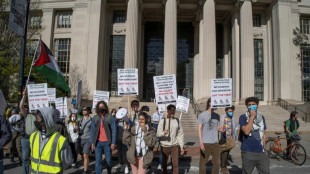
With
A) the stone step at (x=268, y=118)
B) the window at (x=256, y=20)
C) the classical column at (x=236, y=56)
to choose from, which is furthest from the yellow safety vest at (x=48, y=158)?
the window at (x=256, y=20)

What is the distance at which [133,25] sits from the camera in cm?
2405

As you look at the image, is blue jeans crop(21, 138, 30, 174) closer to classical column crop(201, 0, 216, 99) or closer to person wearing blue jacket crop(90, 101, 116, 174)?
person wearing blue jacket crop(90, 101, 116, 174)

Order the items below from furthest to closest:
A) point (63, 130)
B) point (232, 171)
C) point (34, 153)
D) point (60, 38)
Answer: point (60, 38)
point (232, 171)
point (63, 130)
point (34, 153)

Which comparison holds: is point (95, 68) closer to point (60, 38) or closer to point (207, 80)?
point (60, 38)

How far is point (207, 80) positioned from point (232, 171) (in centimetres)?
1713

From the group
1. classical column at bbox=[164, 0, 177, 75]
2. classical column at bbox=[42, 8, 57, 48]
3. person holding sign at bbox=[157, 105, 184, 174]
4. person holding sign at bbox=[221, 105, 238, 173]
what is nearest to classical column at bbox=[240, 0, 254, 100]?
classical column at bbox=[164, 0, 177, 75]

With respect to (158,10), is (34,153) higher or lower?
lower

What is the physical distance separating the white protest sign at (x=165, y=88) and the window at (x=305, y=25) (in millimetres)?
28168

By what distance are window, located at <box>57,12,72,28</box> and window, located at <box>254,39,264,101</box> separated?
24.0 meters

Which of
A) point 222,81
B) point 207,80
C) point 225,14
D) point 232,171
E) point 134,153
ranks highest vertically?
point 225,14

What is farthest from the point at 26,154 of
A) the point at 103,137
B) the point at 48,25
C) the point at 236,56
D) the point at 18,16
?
the point at 48,25

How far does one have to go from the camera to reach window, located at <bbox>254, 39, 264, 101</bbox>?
27641 millimetres

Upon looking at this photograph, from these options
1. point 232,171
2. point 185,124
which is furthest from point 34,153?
point 185,124

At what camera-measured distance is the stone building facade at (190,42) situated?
2417 cm
